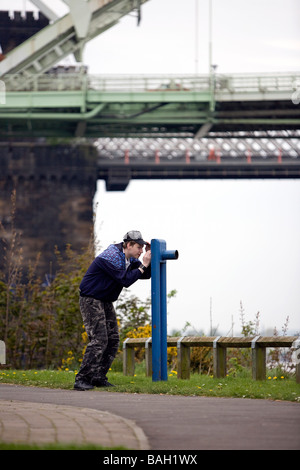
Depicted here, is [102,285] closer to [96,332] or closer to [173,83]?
[96,332]

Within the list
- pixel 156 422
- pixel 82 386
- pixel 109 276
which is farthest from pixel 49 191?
pixel 156 422

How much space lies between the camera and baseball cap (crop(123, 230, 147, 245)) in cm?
941

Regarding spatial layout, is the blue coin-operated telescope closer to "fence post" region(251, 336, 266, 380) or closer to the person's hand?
the person's hand

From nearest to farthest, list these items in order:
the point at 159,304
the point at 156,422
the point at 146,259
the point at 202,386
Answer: the point at 156,422, the point at 146,259, the point at 202,386, the point at 159,304

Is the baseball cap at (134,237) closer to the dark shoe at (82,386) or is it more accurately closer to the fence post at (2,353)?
the dark shoe at (82,386)

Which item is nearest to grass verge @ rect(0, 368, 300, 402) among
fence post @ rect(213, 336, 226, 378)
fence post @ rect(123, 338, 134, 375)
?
fence post @ rect(213, 336, 226, 378)

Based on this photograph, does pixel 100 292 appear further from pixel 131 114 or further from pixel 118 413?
pixel 131 114

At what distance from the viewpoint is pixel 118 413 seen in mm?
6711

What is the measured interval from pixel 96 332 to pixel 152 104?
37899 millimetres

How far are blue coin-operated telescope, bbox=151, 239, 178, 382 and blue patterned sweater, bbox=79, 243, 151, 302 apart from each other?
16.1 inches

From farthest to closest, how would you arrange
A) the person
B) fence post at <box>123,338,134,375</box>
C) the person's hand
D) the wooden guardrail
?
fence post at <box>123,338,134,375</box> < the wooden guardrail < the person's hand < the person

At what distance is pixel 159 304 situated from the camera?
10.2m

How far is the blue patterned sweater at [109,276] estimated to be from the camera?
9227mm
